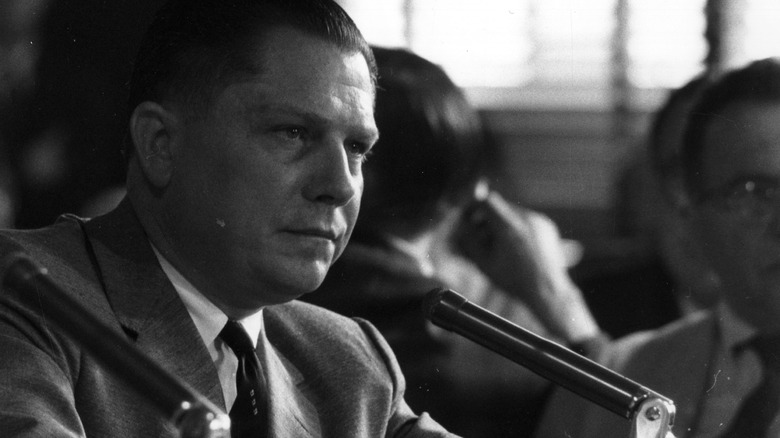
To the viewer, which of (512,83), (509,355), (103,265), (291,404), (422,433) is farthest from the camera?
(512,83)

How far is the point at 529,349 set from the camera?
1027mm

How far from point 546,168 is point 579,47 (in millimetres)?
180

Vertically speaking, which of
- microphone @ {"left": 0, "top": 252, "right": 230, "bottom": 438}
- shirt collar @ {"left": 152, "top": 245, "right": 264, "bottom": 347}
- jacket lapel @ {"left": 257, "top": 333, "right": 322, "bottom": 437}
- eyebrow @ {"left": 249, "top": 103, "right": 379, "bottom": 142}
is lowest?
jacket lapel @ {"left": 257, "top": 333, "right": 322, "bottom": 437}

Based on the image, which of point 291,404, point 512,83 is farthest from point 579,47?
point 291,404

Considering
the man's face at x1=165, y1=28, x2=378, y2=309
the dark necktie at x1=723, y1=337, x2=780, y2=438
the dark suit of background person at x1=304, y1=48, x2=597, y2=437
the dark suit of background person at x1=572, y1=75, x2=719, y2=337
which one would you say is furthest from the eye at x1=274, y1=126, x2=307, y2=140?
the dark necktie at x1=723, y1=337, x2=780, y2=438

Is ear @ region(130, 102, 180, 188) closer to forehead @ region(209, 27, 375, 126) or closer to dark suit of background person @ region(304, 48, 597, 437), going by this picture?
forehead @ region(209, 27, 375, 126)

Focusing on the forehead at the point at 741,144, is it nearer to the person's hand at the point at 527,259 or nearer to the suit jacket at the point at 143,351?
the person's hand at the point at 527,259

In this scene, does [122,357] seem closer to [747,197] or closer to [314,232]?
[314,232]

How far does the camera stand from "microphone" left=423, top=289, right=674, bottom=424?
3.28ft

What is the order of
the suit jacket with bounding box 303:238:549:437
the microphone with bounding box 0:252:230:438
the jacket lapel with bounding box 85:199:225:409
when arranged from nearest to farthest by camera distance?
the microphone with bounding box 0:252:230:438 < the jacket lapel with bounding box 85:199:225:409 < the suit jacket with bounding box 303:238:549:437

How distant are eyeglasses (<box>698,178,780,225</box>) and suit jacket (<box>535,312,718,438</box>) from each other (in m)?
0.16

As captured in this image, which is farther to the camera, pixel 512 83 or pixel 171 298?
pixel 512 83

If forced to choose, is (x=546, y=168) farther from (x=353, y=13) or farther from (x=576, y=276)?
(x=353, y=13)

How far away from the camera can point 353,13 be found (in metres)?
1.47
